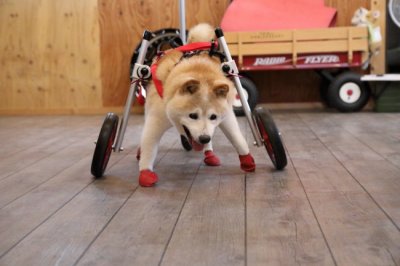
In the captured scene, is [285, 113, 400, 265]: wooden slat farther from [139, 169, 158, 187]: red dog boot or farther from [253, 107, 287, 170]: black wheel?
[139, 169, 158, 187]: red dog boot

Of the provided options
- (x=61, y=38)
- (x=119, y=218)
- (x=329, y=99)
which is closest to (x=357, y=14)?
(x=329, y=99)

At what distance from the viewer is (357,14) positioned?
4.63m

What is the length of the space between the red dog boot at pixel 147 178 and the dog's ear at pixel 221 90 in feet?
1.51

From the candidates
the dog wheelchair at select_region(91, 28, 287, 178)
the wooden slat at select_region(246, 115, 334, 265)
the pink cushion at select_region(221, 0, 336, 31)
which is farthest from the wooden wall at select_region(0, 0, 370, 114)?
the wooden slat at select_region(246, 115, 334, 265)

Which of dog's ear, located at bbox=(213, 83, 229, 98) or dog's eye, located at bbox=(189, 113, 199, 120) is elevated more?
dog's ear, located at bbox=(213, 83, 229, 98)

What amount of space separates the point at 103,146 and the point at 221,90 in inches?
24.0

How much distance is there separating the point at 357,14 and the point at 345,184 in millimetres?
2826

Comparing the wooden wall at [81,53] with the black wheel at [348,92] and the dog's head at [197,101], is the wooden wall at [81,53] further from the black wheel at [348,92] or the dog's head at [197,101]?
the dog's head at [197,101]

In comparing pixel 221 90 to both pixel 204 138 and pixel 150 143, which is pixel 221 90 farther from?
pixel 150 143

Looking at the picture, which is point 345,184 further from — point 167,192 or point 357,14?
point 357,14

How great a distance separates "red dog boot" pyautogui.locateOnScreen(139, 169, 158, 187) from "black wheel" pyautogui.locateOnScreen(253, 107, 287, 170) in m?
0.55

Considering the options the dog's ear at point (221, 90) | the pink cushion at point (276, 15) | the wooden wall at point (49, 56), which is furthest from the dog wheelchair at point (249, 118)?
the wooden wall at point (49, 56)

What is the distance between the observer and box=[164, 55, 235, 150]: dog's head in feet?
6.97

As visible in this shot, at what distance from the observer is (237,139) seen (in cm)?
246
